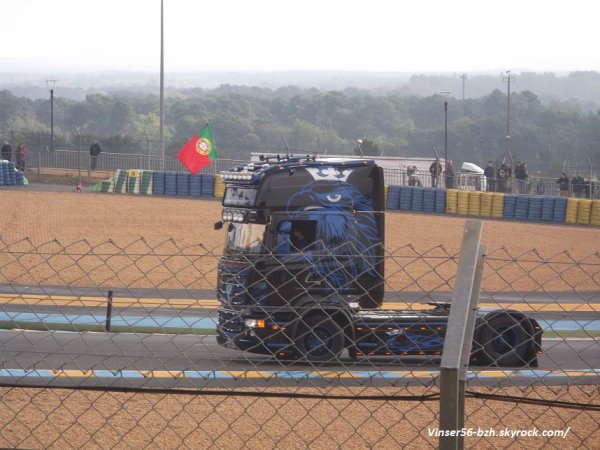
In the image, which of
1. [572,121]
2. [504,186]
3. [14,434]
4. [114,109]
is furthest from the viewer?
[114,109]

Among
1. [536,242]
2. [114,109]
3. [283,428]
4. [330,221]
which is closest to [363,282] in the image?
[330,221]

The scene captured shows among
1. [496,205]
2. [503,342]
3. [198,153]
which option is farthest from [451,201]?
[503,342]

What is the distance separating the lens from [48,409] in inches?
415

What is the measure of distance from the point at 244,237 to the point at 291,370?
6.20m

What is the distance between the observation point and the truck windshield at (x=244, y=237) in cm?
1546

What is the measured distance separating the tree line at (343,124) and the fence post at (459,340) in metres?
79.7

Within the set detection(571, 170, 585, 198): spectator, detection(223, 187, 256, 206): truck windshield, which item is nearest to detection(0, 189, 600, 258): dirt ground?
detection(571, 170, 585, 198): spectator

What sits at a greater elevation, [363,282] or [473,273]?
[473,273]

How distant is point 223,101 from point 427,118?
3074cm

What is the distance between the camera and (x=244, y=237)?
51.3ft

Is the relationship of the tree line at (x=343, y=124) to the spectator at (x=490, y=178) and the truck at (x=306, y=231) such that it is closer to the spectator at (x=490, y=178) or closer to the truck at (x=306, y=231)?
the spectator at (x=490, y=178)

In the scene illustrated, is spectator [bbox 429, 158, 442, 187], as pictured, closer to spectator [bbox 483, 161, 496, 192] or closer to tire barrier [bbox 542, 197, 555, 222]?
spectator [bbox 483, 161, 496, 192]

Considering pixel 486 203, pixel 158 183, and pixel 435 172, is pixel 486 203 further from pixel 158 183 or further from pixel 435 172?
pixel 158 183

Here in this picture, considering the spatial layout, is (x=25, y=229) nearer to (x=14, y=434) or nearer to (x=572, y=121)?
(x=14, y=434)
